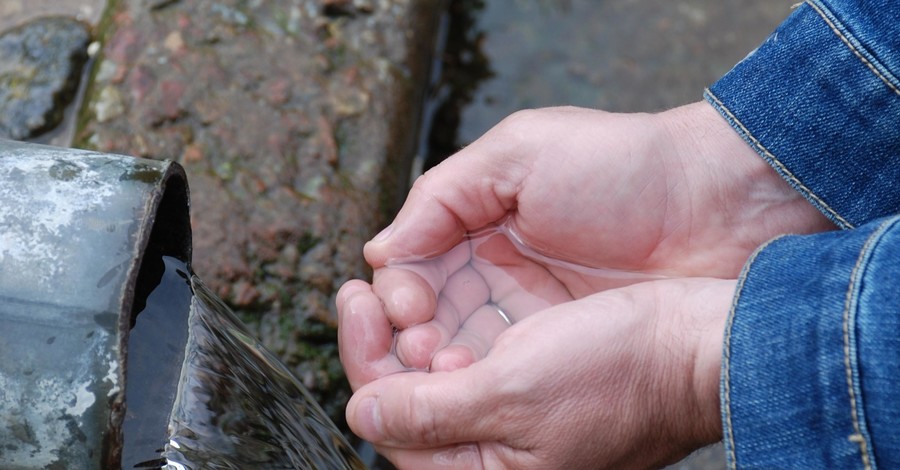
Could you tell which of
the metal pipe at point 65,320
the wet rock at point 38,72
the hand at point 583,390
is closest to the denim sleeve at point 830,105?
the hand at point 583,390

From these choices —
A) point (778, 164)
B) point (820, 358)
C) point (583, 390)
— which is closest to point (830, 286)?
point (820, 358)

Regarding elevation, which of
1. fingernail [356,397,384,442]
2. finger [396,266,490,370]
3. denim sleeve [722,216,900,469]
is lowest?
fingernail [356,397,384,442]

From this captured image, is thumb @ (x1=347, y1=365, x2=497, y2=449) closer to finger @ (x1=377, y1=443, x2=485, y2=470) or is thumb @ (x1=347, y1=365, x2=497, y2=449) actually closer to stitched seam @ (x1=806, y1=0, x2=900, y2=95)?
finger @ (x1=377, y1=443, x2=485, y2=470)

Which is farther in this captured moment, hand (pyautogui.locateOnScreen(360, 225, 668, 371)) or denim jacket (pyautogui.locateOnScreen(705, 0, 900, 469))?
hand (pyautogui.locateOnScreen(360, 225, 668, 371))

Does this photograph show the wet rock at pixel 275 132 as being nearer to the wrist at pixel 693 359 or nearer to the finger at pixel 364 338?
the finger at pixel 364 338

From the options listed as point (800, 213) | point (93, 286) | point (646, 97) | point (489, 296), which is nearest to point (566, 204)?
point (489, 296)

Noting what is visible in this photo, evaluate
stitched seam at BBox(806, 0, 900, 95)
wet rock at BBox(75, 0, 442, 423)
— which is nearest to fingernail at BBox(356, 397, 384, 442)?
wet rock at BBox(75, 0, 442, 423)

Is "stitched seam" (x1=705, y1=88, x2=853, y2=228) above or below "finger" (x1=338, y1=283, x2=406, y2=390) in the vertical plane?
above

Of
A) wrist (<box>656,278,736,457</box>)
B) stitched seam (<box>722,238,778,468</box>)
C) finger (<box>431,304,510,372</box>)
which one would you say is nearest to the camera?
stitched seam (<box>722,238,778,468</box>)

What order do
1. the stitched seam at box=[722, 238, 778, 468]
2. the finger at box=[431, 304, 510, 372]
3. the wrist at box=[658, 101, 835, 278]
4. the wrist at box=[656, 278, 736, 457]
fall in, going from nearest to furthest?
the stitched seam at box=[722, 238, 778, 468] < the wrist at box=[656, 278, 736, 457] < the finger at box=[431, 304, 510, 372] < the wrist at box=[658, 101, 835, 278]
